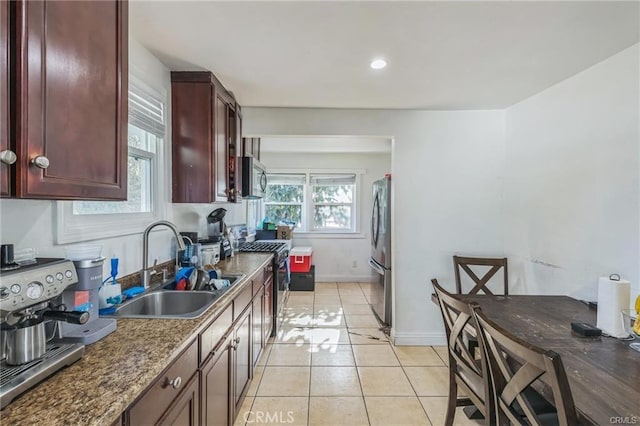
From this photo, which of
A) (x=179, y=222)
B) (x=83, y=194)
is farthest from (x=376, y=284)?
(x=83, y=194)

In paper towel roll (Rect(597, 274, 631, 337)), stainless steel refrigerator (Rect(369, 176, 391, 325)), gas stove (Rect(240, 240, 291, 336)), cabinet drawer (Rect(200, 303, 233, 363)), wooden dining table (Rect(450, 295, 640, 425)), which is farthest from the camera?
stainless steel refrigerator (Rect(369, 176, 391, 325))

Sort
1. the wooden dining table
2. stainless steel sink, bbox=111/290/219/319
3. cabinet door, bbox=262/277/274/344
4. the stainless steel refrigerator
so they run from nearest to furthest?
the wooden dining table < stainless steel sink, bbox=111/290/219/319 < cabinet door, bbox=262/277/274/344 < the stainless steel refrigerator

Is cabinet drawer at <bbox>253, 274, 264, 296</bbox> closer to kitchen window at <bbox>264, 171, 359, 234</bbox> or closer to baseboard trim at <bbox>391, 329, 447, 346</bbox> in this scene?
baseboard trim at <bbox>391, 329, 447, 346</bbox>

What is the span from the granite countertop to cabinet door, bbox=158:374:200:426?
19 cm

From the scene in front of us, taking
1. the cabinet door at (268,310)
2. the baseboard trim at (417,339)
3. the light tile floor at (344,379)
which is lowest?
the light tile floor at (344,379)

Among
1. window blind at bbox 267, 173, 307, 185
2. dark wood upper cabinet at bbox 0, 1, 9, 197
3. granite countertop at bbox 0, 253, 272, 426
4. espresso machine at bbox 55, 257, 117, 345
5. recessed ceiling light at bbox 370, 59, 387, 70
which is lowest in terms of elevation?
granite countertop at bbox 0, 253, 272, 426

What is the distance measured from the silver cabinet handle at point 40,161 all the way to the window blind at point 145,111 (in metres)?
1.13

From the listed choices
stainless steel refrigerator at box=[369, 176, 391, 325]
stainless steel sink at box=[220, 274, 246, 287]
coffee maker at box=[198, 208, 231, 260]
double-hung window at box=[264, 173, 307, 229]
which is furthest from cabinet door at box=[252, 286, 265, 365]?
double-hung window at box=[264, 173, 307, 229]

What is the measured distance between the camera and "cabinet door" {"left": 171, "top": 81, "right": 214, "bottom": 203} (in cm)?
233

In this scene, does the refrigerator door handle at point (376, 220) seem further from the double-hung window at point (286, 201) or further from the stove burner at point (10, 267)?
the stove burner at point (10, 267)

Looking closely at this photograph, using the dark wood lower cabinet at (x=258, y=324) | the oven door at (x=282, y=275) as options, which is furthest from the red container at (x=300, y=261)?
the dark wood lower cabinet at (x=258, y=324)

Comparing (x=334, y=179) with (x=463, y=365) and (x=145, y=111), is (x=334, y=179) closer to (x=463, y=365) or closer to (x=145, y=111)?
(x=145, y=111)

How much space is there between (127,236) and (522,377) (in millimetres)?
2054

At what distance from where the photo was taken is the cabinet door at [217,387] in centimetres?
140
